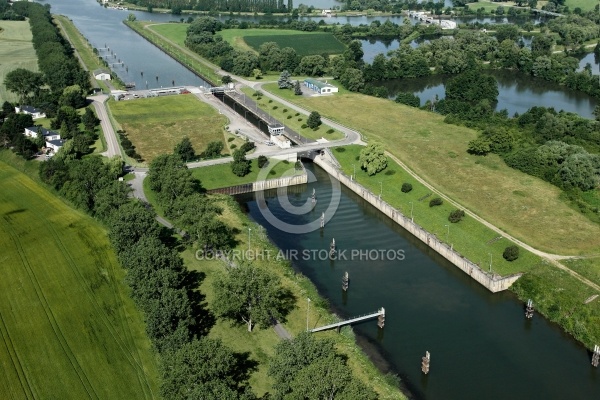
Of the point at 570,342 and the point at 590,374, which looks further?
the point at 570,342

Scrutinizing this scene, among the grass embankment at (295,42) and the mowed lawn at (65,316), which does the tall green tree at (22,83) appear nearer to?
the mowed lawn at (65,316)

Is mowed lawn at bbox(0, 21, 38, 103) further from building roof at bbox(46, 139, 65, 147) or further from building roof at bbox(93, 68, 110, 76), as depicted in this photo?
building roof at bbox(46, 139, 65, 147)

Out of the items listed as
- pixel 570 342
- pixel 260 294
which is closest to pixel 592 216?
pixel 570 342

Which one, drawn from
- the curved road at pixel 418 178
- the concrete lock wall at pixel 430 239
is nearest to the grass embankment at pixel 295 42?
the curved road at pixel 418 178

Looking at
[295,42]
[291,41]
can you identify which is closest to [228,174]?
[295,42]

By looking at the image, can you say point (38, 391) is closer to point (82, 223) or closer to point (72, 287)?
point (72, 287)
